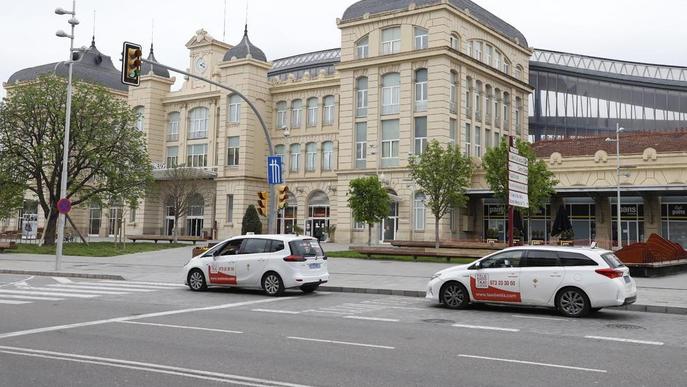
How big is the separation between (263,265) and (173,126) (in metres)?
49.2

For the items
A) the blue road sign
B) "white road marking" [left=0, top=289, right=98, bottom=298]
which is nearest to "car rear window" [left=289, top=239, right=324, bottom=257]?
"white road marking" [left=0, top=289, right=98, bottom=298]

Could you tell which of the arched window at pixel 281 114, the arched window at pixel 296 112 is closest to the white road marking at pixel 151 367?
the arched window at pixel 296 112

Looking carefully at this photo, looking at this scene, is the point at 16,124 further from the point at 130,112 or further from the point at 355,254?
the point at 355,254

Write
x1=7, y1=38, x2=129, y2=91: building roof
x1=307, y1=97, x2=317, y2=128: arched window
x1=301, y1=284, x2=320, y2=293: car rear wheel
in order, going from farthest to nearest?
1. x1=7, y1=38, x2=129, y2=91: building roof
2. x1=307, y1=97, x2=317, y2=128: arched window
3. x1=301, y1=284, x2=320, y2=293: car rear wheel

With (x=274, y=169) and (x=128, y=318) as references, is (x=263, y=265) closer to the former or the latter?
(x=128, y=318)

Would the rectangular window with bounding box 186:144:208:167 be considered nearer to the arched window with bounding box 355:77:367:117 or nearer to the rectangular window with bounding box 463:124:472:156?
the arched window with bounding box 355:77:367:117

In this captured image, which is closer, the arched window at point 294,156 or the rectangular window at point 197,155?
the arched window at point 294,156

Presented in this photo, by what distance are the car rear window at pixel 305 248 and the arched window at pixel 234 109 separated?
41312 mm

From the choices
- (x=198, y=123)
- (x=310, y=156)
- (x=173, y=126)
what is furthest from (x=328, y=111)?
(x=173, y=126)

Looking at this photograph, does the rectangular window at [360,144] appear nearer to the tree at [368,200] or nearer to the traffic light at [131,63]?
Answer: the tree at [368,200]

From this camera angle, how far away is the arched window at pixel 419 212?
46312 mm

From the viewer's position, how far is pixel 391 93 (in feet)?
162

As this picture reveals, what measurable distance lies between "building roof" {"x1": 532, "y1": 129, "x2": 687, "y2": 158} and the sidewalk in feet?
Result: 72.0

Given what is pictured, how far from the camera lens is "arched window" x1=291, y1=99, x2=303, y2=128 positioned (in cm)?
5794
